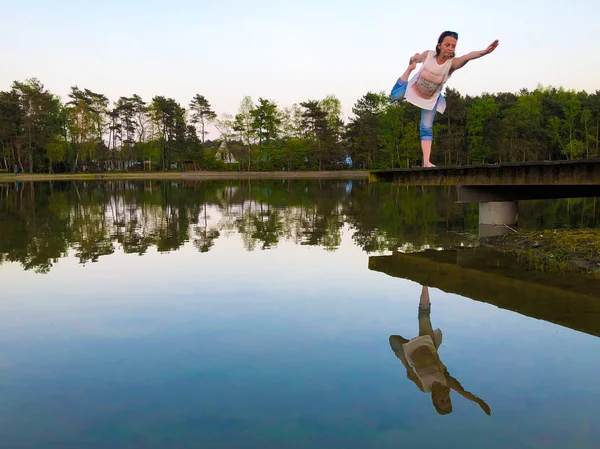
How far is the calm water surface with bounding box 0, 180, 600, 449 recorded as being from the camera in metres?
4.71

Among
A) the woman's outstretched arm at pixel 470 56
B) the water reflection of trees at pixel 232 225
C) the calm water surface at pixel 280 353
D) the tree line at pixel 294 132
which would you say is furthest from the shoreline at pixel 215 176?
the calm water surface at pixel 280 353

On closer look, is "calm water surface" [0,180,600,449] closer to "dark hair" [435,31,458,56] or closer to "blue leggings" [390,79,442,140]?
"blue leggings" [390,79,442,140]

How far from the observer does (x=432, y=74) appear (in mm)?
13617

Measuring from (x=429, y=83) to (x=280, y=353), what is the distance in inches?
379

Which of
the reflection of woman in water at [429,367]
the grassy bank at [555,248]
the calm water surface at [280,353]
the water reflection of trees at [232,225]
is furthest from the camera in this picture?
the water reflection of trees at [232,225]

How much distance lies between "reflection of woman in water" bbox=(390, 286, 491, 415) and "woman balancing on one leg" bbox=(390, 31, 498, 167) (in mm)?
7933

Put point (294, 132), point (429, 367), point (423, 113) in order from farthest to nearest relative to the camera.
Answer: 1. point (294, 132)
2. point (423, 113)
3. point (429, 367)

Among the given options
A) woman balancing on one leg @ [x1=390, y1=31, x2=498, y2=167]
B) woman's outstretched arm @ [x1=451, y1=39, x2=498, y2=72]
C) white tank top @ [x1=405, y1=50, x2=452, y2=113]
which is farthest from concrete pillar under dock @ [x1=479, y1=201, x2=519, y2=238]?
woman's outstretched arm @ [x1=451, y1=39, x2=498, y2=72]

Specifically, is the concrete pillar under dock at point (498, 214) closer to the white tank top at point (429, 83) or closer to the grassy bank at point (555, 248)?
the grassy bank at point (555, 248)

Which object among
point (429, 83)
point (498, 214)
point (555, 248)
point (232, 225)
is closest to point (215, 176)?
point (232, 225)

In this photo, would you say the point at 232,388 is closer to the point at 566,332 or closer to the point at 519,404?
the point at 519,404

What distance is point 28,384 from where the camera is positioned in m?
5.71

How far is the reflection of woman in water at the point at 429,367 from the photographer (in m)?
5.28

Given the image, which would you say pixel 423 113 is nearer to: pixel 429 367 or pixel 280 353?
pixel 429 367
